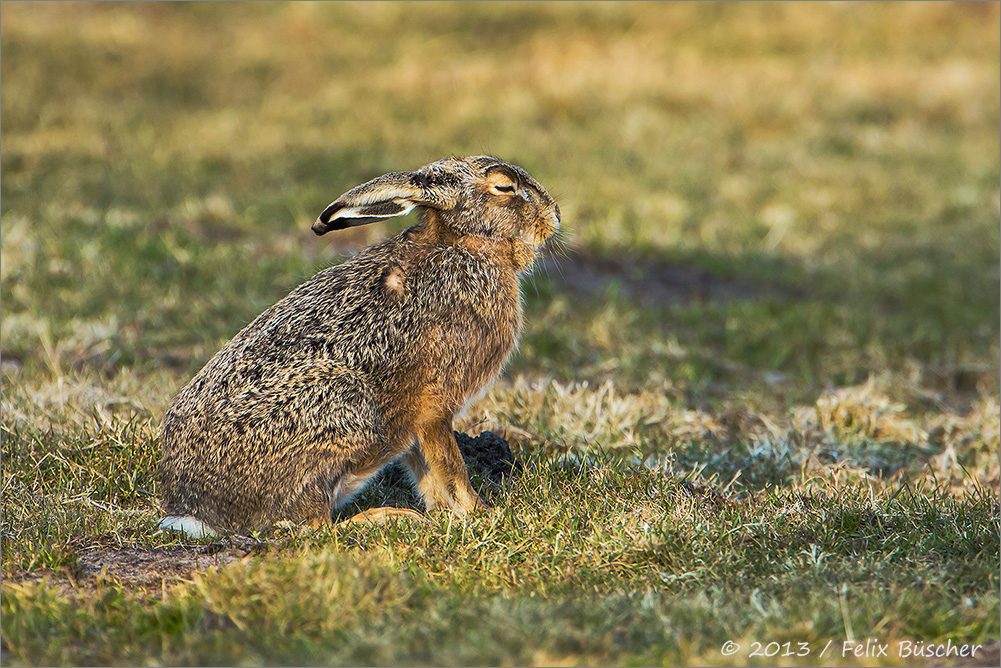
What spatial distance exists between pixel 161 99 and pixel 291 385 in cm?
1078

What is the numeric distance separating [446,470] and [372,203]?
1272 millimetres

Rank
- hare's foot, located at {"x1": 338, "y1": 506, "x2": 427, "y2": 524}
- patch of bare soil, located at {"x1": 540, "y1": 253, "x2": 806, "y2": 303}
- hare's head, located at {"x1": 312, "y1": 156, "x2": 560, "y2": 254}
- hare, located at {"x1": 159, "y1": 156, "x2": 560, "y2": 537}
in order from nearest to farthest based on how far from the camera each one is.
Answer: hare, located at {"x1": 159, "y1": 156, "x2": 560, "y2": 537} → hare's foot, located at {"x1": 338, "y1": 506, "x2": 427, "y2": 524} → hare's head, located at {"x1": 312, "y1": 156, "x2": 560, "y2": 254} → patch of bare soil, located at {"x1": 540, "y1": 253, "x2": 806, "y2": 303}

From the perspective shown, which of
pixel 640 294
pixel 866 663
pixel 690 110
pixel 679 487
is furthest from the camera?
pixel 690 110

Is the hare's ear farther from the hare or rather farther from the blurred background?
the blurred background

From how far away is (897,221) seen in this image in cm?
1220

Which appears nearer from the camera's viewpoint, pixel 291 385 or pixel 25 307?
pixel 291 385

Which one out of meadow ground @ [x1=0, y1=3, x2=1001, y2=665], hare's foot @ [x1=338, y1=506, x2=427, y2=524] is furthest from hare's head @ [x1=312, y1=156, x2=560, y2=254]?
hare's foot @ [x1=338, y1=506, x2=427, y2=524]

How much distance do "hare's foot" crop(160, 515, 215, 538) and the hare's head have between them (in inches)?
59.1

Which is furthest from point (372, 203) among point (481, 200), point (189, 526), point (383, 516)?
point (189, 526)

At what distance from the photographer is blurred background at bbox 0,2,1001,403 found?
8227 mm

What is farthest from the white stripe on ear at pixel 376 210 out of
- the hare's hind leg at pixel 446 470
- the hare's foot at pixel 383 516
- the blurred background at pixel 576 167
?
the hare's foot at pixel 383 516

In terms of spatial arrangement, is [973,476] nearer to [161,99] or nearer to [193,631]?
[193,631]

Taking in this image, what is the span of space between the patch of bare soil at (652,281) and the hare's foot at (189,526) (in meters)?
5.41

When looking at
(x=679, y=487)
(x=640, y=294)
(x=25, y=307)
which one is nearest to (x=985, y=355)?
(x=640, y=294)
